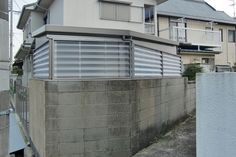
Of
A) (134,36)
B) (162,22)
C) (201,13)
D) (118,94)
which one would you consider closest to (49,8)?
(162,22)

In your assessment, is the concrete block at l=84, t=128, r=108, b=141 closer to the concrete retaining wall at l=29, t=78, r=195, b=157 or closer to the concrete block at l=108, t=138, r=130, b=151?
the concrete retaining wall at l=29, t=78, r=195, b=157

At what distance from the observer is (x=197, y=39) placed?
851 inches

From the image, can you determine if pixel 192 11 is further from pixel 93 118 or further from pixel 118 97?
pixel 93 118

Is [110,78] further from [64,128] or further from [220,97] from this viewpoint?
[220,97]

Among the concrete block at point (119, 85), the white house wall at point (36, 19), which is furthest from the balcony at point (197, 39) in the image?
the concrete block at point (119, 85)

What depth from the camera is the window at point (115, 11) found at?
542 inches

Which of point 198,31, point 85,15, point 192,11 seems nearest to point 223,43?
point 192,11

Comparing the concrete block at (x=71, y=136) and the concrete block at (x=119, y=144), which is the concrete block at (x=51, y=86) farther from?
the concrete block at (x=119, y=144)

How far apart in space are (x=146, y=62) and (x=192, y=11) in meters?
17.7

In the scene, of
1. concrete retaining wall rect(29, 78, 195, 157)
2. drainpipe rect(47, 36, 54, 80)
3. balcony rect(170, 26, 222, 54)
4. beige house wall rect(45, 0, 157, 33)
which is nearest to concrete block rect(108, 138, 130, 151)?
concrete retaining wall rect(29, 78, 195, 157)

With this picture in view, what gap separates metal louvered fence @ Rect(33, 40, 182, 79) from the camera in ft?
20.1

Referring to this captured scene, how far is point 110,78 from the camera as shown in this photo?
6.44 metres

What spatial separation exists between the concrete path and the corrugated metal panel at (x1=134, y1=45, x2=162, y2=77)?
1574 mm

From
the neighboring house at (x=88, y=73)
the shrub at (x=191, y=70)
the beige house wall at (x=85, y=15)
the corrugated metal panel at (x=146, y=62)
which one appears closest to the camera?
the neighboring house at (x=88, y=73)
